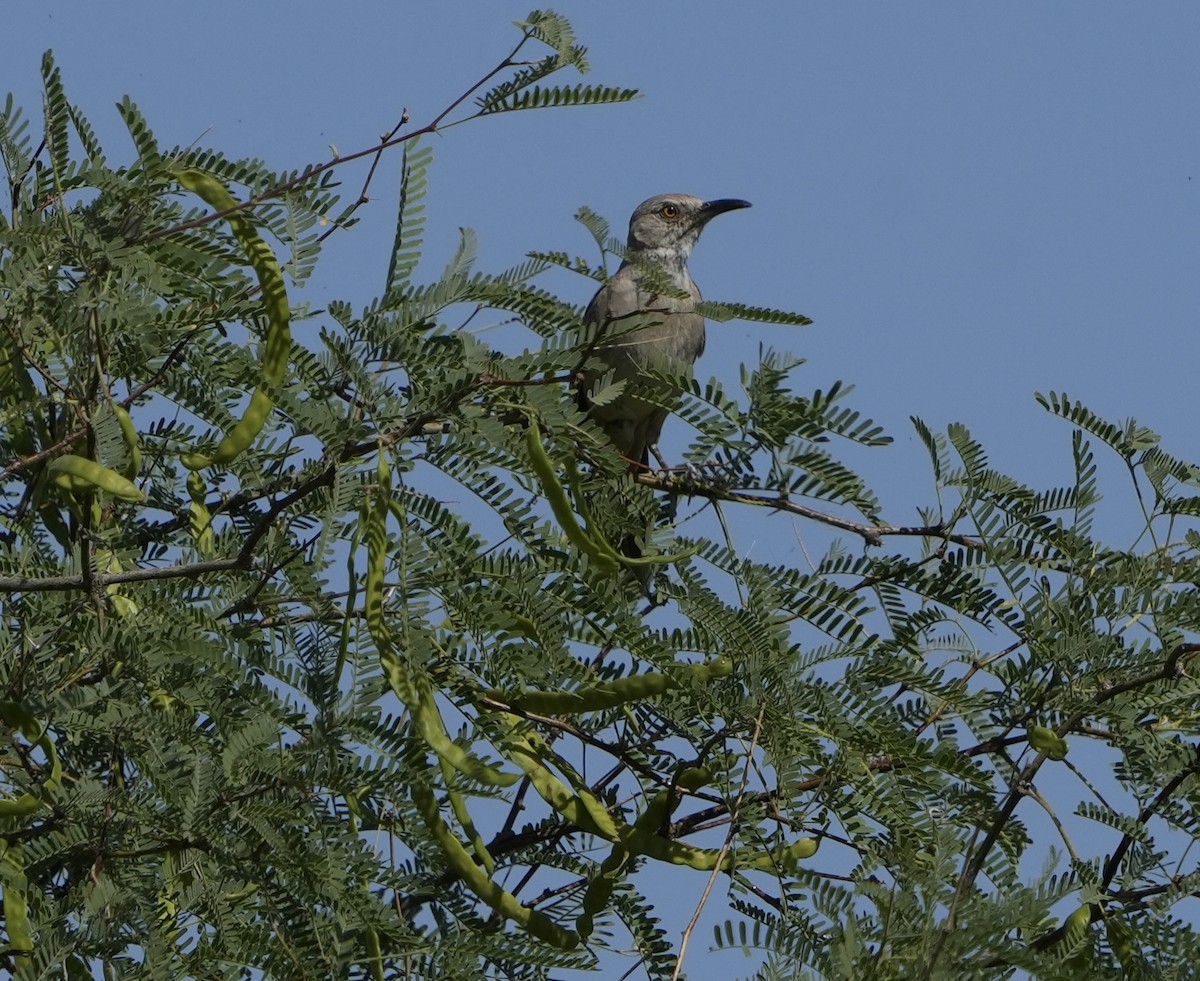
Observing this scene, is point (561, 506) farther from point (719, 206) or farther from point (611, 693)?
point (719, 206)

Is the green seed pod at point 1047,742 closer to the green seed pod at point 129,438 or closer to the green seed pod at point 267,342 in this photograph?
the green seed pod at point 267,342

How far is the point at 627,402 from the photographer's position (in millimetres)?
5754

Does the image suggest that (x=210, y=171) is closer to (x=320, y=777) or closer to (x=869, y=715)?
(x=320, y=777)

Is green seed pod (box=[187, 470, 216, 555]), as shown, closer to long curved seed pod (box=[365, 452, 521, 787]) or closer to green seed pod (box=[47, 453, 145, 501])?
green seed pod (box=[47, 453, 145, 501])

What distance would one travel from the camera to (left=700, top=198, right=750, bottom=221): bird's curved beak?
7.68 metres

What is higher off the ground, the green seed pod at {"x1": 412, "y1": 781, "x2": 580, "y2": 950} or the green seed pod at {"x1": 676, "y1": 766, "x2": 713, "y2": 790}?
the green seed pod at {"x1": 676, "y1": 766, "x2": 713, "y2": 790}

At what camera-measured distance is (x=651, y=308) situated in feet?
17.8

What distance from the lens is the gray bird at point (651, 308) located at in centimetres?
586

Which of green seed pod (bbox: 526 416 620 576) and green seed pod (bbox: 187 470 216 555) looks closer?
green seed pod (bbox: 526 416 620 576)

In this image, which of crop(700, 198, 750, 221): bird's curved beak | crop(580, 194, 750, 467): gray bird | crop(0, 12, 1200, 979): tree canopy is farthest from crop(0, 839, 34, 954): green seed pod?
crop(700, 198, 750, 221): bird's curved beak

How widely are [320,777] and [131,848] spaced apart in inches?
21.1

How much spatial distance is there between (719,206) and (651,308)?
2.53m

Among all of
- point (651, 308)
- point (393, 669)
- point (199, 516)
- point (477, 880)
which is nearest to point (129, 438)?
point (393, 669)

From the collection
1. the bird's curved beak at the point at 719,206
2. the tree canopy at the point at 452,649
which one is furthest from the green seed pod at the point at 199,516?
the bird's curved beak at the point at 719,206
